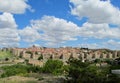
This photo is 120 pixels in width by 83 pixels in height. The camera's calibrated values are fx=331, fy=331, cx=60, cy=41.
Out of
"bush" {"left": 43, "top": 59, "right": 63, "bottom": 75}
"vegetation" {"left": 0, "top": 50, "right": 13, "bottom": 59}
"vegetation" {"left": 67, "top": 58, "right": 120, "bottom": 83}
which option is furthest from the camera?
"vegetation" {"left": 0, "top": 50, "right": 13, "bottom": 59}

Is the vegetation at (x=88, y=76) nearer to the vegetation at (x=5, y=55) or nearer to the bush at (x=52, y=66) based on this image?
the bush at (x=52, y=66)

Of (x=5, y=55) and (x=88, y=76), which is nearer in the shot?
(x=88, y=76)

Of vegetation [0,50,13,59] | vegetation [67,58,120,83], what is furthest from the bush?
vegetation [0,50,13,59]

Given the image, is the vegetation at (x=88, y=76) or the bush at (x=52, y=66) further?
the bush at (x=52, y=66)

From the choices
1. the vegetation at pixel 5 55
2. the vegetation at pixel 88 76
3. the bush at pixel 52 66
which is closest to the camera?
the vegetation at pixel 88 76

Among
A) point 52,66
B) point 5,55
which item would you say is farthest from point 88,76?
point 5,55

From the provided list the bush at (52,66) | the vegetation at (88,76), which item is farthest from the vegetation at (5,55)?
the vegetation at (88,76)

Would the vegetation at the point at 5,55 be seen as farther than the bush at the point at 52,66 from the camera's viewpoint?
Yes

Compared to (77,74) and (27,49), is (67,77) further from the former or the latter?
(27,49)

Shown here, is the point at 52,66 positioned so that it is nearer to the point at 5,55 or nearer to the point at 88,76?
the point at 88,76

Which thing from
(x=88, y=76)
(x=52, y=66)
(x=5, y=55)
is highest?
(x=5, y=55)

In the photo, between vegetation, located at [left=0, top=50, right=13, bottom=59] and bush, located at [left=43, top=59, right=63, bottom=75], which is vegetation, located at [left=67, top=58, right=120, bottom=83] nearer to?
bush, located at [left=43, top=59, right=63, bottom=75]

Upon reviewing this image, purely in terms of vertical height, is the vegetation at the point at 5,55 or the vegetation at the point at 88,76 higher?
the vegetation at the point at 5,55

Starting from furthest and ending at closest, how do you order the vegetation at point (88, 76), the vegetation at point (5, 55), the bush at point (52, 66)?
the vegetation at point (5, 55)
the bush at point (52, 66)
the vegetation at point (88, 76)
